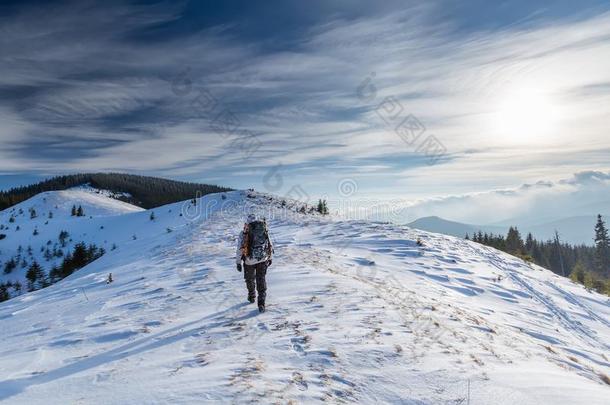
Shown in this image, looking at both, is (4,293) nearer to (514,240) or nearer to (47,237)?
(47,237)

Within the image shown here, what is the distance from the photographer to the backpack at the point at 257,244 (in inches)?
364

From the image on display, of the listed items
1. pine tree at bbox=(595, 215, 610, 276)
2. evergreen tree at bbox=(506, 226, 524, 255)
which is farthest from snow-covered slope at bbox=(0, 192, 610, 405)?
pine tree at bbox=(595, 215, 610, 276)

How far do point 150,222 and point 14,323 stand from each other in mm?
33962

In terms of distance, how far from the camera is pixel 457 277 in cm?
1532

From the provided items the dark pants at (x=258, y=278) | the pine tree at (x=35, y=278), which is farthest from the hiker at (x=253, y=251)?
the pine tree at (x=35, y=278)

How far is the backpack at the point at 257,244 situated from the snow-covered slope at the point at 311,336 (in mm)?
1262

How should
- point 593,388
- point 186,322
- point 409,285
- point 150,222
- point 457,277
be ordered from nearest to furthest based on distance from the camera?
point 593,388 < point 186,322 < point 409,285 < point 457,277 < point 150,222

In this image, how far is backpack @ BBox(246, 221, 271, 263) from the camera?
9234mm

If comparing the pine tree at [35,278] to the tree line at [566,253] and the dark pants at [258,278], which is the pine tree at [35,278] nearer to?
the dark pants at [258,278]

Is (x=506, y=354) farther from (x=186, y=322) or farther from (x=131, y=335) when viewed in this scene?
(x=131, y=335)

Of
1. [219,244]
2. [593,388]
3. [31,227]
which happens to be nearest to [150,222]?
[219,244]

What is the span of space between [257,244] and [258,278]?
0.86m

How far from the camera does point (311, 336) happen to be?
6902 mm

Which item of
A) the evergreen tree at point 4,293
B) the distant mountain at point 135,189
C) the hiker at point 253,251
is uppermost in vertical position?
the distant mountain at point 135,189
